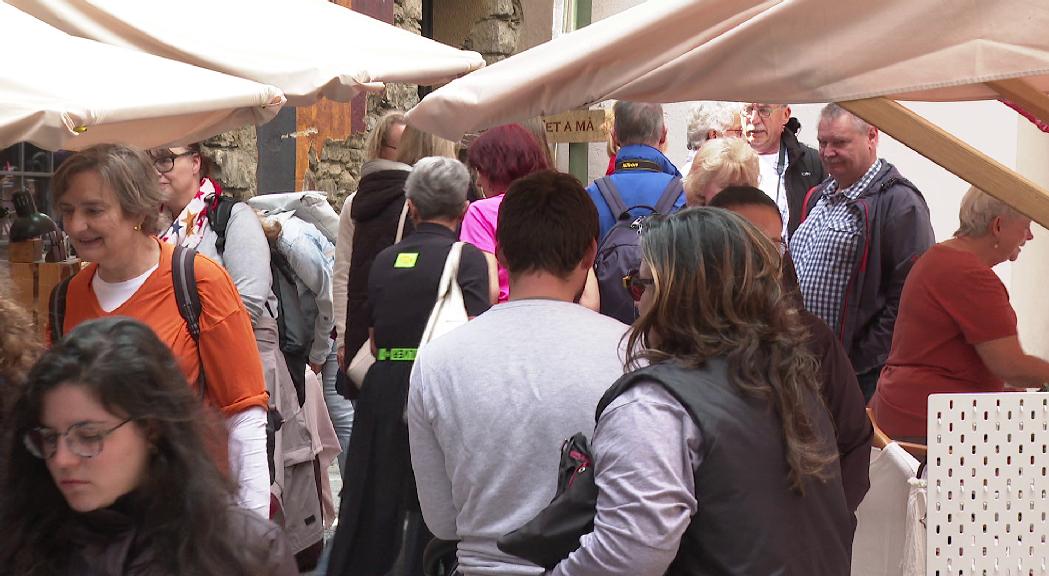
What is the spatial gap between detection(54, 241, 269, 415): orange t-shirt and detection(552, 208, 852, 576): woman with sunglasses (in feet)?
4.19

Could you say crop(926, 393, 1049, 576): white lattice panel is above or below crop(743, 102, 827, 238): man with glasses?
below

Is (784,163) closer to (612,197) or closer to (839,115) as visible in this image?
(839,115)

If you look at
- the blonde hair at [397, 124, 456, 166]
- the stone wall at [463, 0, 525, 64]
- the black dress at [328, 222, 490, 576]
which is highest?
the stone wall at [463, 0, 525, 64]

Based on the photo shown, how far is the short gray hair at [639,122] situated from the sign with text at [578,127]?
1.23 meters

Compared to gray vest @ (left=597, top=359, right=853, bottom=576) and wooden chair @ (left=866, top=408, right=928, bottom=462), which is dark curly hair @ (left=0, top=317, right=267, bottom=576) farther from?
wooden chair @ (left=866, top=408, right=928, bottom=462)

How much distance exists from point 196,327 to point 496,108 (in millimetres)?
1027

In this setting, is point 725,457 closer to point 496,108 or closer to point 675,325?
point 675,325

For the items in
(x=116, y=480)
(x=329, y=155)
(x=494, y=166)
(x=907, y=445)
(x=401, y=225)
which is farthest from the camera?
(x=329, y=155)

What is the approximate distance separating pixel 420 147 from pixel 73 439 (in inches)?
158

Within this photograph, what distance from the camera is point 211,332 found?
3572 mm

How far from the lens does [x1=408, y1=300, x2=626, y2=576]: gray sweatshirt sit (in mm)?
3029

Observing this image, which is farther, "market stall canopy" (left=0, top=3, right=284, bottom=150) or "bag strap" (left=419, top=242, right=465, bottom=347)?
"bag strap" (left=419, top=242, right=465, bottom=347)

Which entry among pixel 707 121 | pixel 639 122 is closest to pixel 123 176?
pixel 639 122

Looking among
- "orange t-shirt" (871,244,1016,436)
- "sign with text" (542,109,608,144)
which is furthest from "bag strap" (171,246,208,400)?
"sign with text" (542,109,608,144)
